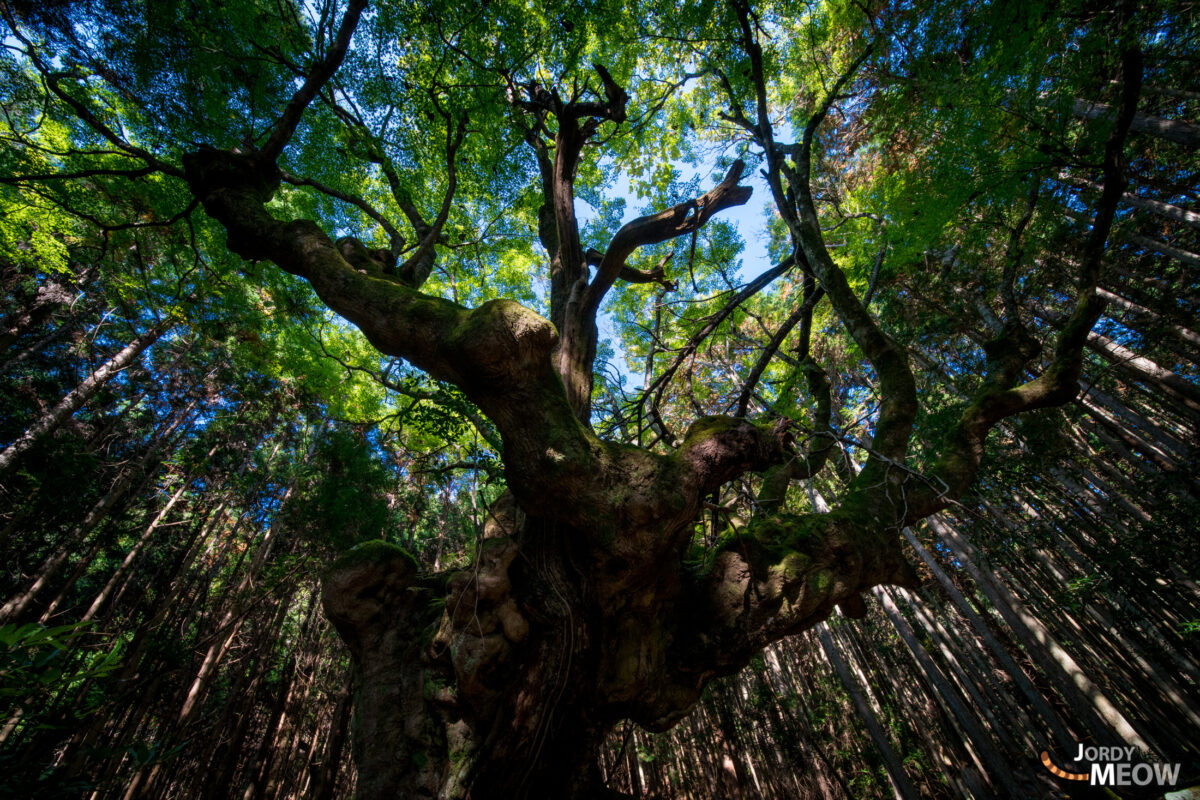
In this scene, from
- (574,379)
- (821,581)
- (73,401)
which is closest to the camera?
(821,581)

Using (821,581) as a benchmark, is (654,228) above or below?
above

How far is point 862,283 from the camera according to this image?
6.73 m

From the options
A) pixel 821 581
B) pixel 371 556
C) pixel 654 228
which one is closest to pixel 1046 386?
pixel 821 581

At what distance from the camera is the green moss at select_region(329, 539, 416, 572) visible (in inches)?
107

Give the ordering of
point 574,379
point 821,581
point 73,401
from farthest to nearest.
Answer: point 73,401 → point 574,379 → point 821,581

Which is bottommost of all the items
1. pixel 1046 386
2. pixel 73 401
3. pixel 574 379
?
pixel 1046 386

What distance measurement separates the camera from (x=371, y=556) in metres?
2.79

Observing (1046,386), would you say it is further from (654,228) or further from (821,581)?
(654,228)

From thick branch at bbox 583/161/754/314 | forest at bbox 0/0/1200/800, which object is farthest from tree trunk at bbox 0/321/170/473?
thick branch at bbox 583/161/754/314

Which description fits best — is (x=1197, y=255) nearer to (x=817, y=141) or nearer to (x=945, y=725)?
(x=817, y=141)

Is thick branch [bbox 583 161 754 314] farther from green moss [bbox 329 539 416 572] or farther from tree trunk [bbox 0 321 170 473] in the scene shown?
tree trunk [bbox 0 321 170 473]

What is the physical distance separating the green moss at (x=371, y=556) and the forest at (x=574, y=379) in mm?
31

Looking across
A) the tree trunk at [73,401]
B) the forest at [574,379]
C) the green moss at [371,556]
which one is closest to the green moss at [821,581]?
the forest at [574,379]

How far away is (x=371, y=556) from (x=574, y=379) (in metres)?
1.85
